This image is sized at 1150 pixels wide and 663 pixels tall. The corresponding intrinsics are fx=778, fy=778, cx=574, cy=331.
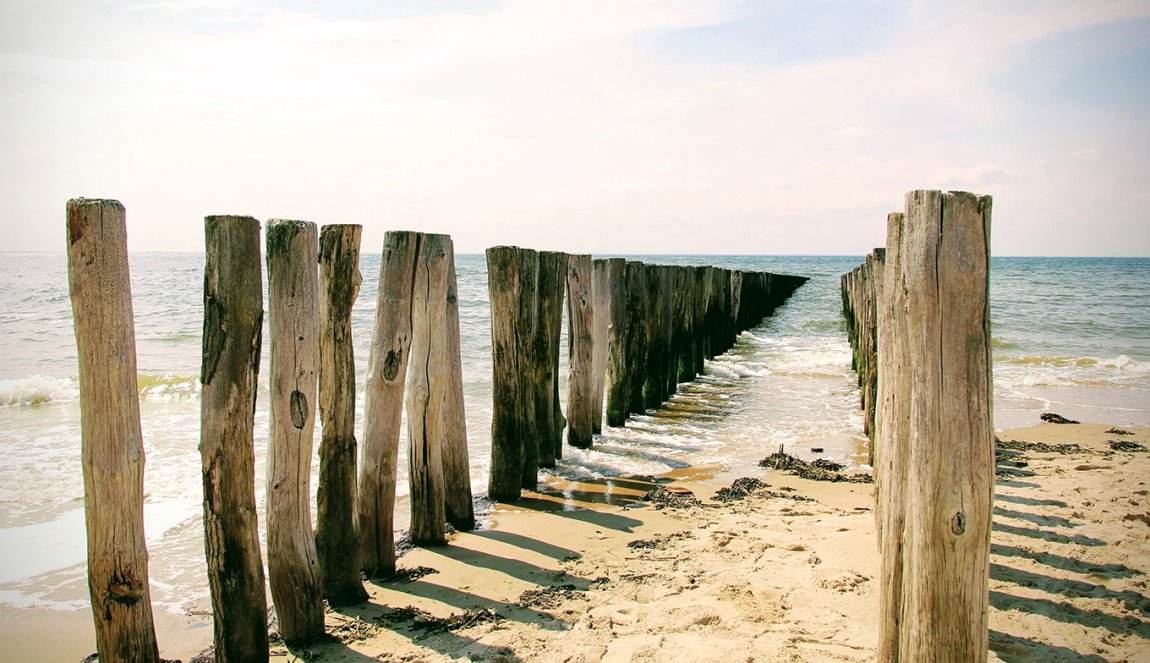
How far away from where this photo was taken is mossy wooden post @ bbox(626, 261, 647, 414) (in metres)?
9.15

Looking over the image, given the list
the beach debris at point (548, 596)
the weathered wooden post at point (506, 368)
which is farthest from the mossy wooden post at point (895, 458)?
the weathered wooden post at point (506, 368)

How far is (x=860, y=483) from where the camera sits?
21.5 feet

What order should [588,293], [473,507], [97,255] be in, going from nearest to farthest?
[97,255] → [473,507] → [588,293]

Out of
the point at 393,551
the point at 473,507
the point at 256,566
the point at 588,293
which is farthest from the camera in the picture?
the point at 588,293

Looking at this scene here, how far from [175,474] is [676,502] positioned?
4287 millimetres

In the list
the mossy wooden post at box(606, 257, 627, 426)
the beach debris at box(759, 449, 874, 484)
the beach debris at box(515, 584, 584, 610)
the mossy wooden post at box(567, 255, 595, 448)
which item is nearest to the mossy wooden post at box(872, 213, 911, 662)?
the beach debris at box(515, 584, 584, 610)

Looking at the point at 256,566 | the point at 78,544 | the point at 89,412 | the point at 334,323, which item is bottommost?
the point at 78,544

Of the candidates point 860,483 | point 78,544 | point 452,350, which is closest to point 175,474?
point 78,544

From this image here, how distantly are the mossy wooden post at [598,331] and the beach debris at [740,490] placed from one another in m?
2.04

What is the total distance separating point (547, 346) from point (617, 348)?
2608 mm

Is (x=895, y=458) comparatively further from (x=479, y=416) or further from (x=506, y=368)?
(x=479, y=416)

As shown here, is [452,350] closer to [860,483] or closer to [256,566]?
[256,566]

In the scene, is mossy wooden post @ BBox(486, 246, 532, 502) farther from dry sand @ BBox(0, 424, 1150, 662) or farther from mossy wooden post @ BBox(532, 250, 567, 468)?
mossy wooden post @ BBox(532, 250, 567, 468)

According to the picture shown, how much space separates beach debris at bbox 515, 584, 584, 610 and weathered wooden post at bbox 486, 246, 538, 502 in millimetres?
1752
